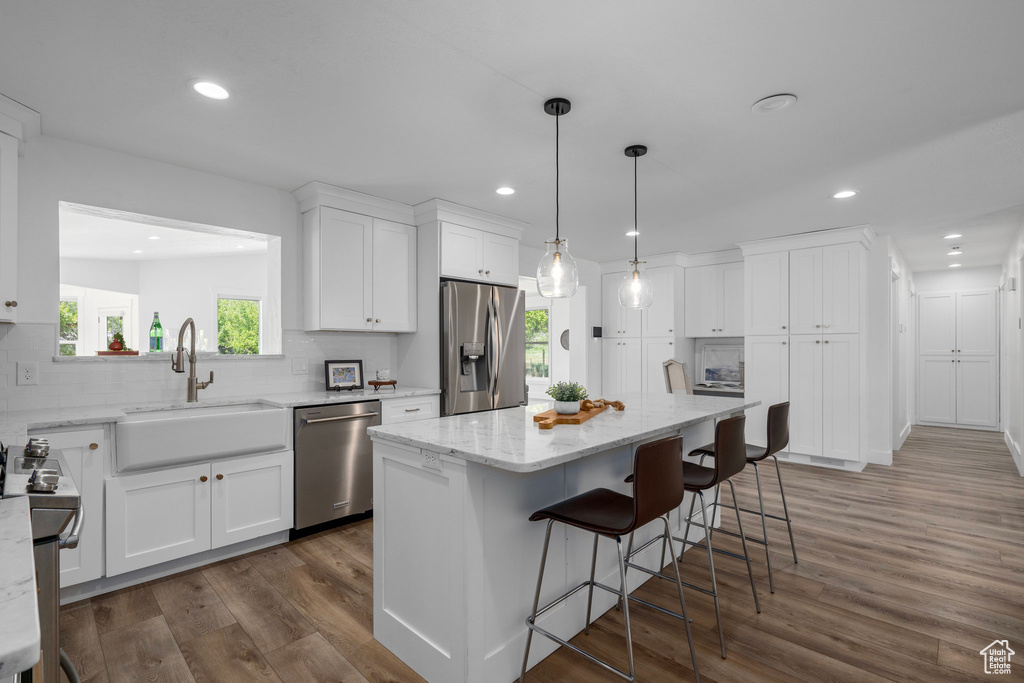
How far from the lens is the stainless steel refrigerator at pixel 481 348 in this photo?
404cm

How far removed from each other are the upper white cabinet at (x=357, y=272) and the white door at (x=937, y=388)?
7911 millimetres

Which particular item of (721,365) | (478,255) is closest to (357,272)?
(478,255)

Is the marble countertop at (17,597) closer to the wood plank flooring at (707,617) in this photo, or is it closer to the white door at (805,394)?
the wood plank flooring at (707,617)

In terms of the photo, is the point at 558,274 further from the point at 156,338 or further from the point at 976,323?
the point at 976,323

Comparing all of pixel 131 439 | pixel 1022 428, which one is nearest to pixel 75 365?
pixel 131 439

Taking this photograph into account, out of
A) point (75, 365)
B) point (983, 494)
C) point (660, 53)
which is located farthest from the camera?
point (983, 494)

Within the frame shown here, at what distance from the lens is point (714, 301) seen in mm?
6121

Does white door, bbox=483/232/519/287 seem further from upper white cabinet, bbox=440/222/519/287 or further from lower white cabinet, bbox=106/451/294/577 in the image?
lower white cabinet, bbox=106/451/294/577

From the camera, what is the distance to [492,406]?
434 cm

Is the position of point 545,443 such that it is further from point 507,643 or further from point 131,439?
point 131,439

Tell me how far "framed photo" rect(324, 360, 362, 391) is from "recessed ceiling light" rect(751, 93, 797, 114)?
10.4ft

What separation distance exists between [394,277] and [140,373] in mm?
1798

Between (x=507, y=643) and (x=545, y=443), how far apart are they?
0.76 m

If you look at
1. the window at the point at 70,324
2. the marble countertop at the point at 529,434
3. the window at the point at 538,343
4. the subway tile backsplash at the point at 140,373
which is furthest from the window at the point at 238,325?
the marble countertop at the point at 529,434
